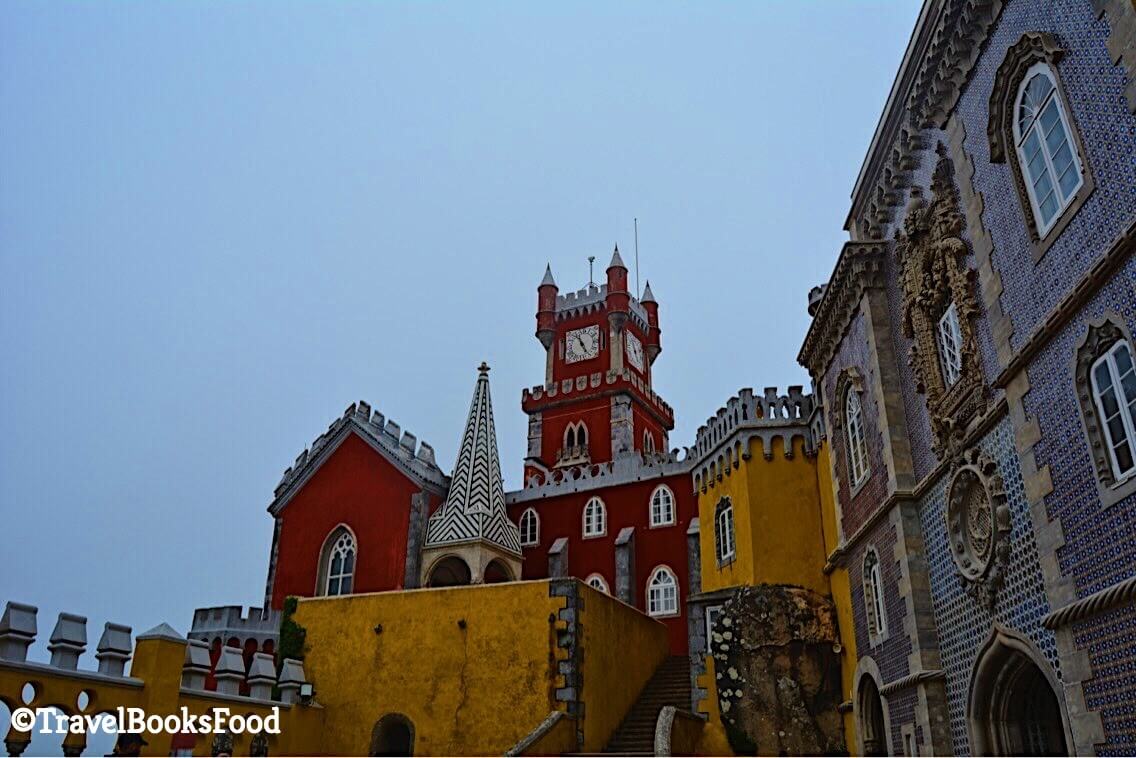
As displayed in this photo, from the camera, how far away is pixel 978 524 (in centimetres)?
1066

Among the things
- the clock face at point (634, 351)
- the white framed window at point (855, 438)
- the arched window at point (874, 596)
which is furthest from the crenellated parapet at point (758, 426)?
the clock face at point (634, 351)

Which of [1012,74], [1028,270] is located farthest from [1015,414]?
[1012,74]

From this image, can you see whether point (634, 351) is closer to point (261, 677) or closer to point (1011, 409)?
point (261, 677)

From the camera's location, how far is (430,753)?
56.7 feet

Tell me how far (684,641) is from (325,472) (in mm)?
12849

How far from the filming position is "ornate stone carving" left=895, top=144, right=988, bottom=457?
1089cm

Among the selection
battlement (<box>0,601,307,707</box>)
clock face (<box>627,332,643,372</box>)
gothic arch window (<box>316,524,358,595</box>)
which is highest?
clock face (<box>627,332,643,372</box>)

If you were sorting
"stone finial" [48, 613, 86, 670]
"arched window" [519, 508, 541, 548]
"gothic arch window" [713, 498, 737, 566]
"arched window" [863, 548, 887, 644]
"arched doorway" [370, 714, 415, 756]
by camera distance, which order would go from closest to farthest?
"stone finial" [48, 613, 86, 670] → "arched window" [863, 548, 887, 644] → "arched doorway" [370, 714, 415, 756] → "gothic arch window" [713, 498, 737, 566] → "arched window" [519, 508, 541, 548]

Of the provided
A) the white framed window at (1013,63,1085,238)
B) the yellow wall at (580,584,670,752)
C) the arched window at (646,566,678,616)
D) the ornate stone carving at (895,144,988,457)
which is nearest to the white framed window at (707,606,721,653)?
the yellow wall at (580,584,670,752)

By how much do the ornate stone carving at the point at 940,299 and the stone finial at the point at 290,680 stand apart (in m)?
13.9

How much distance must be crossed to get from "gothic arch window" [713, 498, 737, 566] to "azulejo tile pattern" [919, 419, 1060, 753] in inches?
319

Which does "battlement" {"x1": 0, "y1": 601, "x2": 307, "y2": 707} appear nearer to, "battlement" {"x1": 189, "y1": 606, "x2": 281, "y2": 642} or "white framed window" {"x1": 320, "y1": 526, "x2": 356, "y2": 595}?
"battlement" {"x1": 189, "y1": 606, "x2": 281, "y2": 642}

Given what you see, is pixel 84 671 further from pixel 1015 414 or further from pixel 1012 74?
pixel 1012 74

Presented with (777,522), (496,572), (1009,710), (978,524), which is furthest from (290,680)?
(978,524)
